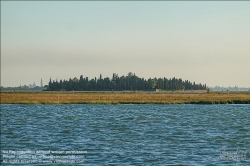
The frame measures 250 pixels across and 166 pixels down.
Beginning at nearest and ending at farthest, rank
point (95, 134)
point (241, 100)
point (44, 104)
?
point (95, 134)
point (44, 104)
point (241, 100)

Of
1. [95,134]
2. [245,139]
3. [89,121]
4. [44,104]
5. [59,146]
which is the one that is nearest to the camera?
[59,146]

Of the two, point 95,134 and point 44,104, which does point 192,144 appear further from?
point 44,104

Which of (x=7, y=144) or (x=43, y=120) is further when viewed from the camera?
(x=43, y=120)

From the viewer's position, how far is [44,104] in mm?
89938

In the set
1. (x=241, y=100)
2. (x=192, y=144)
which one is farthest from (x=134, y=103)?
(x=192, y=144)

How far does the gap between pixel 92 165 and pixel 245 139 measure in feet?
56.1

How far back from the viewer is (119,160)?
90.3 ft

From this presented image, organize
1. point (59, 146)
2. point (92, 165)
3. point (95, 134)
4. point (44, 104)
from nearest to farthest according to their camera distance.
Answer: point (92, 165), point (59, 146), point (95, 134), point (44, 104)

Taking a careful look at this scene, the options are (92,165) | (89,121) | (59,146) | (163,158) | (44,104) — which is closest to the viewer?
(92,165)

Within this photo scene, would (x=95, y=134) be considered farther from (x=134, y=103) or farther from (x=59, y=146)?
(x=134, y=103)

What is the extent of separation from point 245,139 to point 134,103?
185ft

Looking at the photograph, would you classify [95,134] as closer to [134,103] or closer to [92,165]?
[92,165]

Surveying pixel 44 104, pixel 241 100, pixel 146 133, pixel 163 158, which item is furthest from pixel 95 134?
pixel 241 100

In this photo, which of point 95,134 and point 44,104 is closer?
point 95,134
